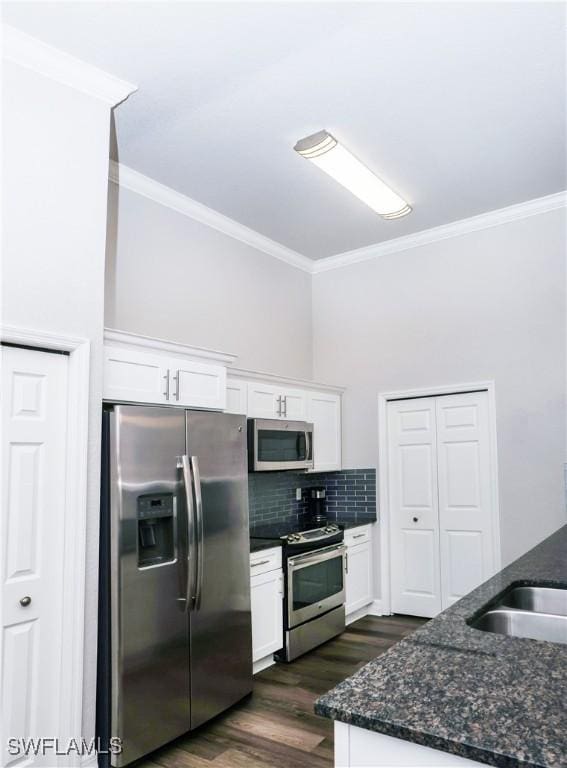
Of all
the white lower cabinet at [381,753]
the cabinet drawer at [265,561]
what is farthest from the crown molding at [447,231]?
the white lower cabinet at [381,753]

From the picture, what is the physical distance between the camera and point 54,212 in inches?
107

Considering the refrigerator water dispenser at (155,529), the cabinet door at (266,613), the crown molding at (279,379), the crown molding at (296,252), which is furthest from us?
the crown molding at (279,379)


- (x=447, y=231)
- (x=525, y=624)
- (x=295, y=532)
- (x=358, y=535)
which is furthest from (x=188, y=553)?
(x=447, y=231)

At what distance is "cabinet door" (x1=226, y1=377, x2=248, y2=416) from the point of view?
4121mm

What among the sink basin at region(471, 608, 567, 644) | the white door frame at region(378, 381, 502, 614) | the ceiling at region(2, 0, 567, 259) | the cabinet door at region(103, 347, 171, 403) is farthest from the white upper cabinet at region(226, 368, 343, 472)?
the sink basin at region(471, 608, 567, 644)

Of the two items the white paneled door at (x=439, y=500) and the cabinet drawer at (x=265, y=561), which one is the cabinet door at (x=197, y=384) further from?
the white paneled door at (x=439, y=500)

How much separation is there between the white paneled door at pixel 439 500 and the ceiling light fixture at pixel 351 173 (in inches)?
66.8

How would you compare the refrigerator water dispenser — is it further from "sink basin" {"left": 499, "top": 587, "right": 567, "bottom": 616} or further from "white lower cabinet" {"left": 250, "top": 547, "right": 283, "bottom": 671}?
"sink basin" {"left": 499, "top": 587, "right": 567, "bottom": 616}

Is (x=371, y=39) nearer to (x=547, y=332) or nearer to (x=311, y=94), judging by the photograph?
(x=311, y=94)

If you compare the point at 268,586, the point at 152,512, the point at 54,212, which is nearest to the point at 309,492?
the point at 268,586

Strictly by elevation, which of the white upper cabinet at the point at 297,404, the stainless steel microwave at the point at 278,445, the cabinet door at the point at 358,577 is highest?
the white upper cabinet at the point at 297,404

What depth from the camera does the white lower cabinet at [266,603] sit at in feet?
12.5

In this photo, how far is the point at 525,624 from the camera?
6.42 ft

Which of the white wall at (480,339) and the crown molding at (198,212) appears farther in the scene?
the white wall at (480,339)
